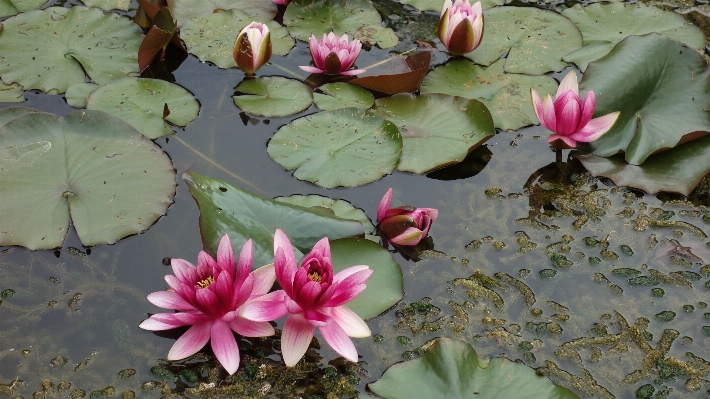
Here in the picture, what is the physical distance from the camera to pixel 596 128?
2908 millimetres

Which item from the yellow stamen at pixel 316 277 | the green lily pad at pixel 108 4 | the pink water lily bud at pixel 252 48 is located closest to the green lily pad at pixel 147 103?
the pink water lily bud at pixel 252 48

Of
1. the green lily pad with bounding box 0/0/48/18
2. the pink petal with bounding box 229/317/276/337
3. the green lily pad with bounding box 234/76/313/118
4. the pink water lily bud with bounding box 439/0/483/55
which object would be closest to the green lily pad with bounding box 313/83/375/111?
the green lily pad with bounding box 234/76/313/118

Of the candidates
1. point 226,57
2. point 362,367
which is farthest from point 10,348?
point 226,57

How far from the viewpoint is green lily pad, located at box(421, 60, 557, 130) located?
3176mm

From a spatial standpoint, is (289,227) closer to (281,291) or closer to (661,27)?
(281,291)

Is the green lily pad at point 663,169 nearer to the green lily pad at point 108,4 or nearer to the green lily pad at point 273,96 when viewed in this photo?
the green lily pad at point 273,96

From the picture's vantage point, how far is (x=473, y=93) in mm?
3311

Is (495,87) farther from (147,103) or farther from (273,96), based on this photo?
(147,103)

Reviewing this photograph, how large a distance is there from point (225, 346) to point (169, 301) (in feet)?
0.82

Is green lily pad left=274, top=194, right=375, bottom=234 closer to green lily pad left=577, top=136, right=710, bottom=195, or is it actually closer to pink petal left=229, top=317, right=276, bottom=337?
pink petal left=229, top=317, right=276, bottom=337

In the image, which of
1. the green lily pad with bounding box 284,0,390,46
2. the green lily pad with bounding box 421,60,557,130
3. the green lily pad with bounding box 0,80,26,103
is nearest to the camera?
the green lily pad with bounding box 0,80,26,103

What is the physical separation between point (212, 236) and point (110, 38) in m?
1.88

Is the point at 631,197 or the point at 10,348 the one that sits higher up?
the point at 631,197

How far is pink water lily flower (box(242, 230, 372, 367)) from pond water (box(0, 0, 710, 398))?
0.13 metres
